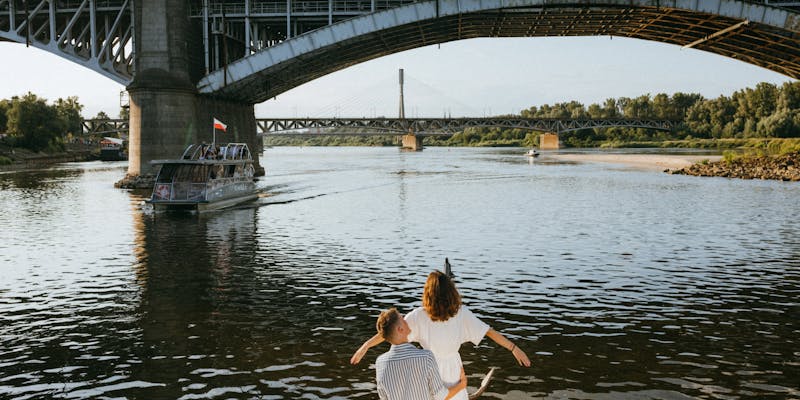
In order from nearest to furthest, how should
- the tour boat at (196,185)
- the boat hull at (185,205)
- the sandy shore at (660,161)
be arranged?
the boat hull at (185,205) → the tour boat at (196,185) → the sandy shore at (660,161)

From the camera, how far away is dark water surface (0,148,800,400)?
10.8m

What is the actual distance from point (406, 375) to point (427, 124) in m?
155

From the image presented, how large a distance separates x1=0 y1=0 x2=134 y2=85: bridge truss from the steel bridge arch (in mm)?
8574

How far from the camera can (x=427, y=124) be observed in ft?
525

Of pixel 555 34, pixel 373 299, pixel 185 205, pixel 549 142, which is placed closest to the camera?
pixel 373 299

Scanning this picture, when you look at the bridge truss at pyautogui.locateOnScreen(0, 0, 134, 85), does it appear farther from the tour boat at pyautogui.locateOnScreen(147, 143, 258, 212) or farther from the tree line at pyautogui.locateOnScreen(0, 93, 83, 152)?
the tree line at pyautogui.locateOnScreen(0, 93, 83, 152)

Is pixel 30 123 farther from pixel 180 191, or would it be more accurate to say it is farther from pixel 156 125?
pixel 180 191

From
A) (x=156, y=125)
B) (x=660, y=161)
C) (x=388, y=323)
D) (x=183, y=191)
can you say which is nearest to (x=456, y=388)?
(x=388, y=323)

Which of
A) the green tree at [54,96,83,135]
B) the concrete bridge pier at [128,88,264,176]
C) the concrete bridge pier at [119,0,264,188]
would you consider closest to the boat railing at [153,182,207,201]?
the concrete bridge pier at [128,88,264,176]

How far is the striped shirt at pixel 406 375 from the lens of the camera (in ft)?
19.1

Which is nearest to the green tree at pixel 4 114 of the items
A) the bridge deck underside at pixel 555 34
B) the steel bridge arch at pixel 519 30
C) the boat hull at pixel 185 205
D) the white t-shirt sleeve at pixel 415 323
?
the bridge deck underside at pixel 555 34

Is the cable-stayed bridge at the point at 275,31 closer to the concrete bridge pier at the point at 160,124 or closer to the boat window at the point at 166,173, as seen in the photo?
the concrete bridge pier at the point at 160,124

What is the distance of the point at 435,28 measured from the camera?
197ft

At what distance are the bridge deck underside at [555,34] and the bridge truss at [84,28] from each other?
9.24 meters
